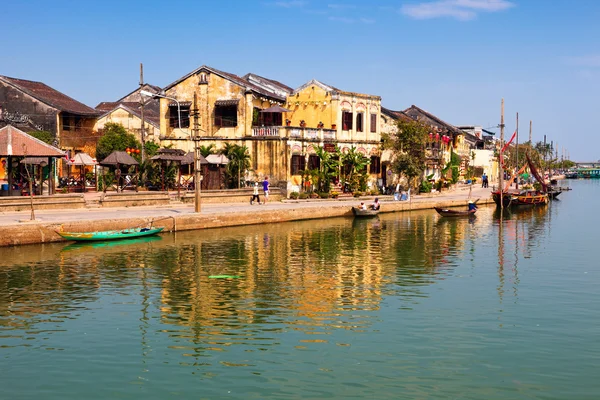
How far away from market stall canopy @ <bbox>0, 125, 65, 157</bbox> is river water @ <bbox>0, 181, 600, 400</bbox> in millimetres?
9214

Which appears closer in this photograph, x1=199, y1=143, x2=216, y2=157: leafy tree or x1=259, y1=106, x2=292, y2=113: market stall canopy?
x1=199, y1=143, x2=216, y2=157: leafy tree

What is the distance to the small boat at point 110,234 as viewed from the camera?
30891mm

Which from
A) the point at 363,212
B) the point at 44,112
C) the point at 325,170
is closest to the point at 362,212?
the point at 363,212

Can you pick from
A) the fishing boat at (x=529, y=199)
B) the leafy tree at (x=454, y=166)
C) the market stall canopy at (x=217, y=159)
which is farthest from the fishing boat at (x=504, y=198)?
the market stall canopy at (x=217, y=159)

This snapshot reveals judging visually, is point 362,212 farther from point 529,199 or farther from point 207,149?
point 529,199

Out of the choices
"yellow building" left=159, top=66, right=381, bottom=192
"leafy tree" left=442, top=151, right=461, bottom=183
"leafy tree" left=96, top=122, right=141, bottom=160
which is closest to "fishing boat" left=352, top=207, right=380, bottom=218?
"yellow building" left=159, top=66, right=381, bottom=192

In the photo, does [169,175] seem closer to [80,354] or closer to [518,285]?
[518,285]

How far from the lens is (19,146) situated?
37438mm

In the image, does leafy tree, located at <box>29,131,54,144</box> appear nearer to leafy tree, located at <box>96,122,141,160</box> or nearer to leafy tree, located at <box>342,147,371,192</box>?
leafy tree, located at <box>96,122,141,160</box>

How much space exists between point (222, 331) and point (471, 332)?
6.34 m

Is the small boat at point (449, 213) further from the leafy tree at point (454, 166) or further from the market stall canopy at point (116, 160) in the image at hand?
the leafy tree at point (454, 166)

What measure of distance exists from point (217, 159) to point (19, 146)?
14617 millimetres

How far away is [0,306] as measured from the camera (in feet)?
65.6

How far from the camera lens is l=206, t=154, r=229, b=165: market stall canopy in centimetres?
4822
